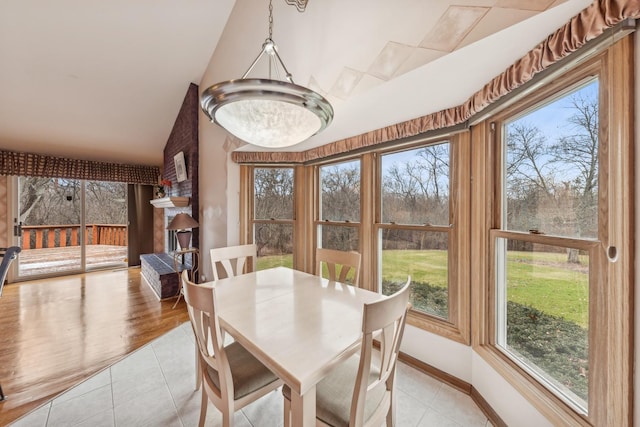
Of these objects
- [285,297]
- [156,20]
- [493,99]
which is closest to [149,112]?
[156,20]

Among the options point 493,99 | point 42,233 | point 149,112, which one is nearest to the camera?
point 493,99

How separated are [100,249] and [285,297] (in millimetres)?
6178

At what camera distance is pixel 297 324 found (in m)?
1.15

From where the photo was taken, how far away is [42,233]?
4688mm

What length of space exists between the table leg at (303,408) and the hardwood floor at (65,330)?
1846mm

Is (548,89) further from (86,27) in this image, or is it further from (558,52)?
(86,27)

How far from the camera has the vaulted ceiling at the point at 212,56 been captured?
3.48ft

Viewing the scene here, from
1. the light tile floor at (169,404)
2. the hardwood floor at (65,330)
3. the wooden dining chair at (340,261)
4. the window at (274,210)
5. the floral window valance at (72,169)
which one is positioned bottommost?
the light tile floor at (169,404)

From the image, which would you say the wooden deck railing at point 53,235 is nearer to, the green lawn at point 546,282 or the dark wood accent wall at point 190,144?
the dark wood accent wall at point 190,144

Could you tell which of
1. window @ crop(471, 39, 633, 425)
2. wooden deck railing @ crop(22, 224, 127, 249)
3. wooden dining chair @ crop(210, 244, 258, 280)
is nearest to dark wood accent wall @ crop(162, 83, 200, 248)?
wooden dining chair @ crop(210, 244, 258, 280)

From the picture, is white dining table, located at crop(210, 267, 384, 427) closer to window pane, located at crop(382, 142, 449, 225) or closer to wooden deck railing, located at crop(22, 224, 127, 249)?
window pane, located at crop(382, 142, 449, 225)

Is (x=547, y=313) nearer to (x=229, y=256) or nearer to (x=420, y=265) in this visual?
(x=420, y=265)

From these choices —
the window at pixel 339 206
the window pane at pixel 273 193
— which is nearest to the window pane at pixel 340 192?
the window at pixel 339 206

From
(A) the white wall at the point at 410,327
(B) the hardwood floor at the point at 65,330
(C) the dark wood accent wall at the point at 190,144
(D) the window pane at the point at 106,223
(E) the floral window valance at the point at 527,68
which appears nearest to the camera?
(E) the floral window valance at the point at 527,68
